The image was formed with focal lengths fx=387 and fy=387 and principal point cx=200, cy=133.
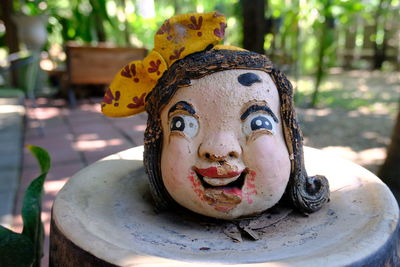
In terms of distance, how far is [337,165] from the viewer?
1.52 meters

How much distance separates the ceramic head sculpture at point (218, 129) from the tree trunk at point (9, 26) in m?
5.43

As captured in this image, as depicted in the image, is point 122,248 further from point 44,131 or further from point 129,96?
point 44,131

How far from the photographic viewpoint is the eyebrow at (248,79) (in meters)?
1.13

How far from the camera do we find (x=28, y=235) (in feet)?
4.20

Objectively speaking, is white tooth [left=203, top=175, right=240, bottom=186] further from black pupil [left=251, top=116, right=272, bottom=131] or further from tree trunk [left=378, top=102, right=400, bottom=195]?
tree trunk [left=378, top=102, right=400, bottom=195]

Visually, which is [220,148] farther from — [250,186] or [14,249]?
[14,249]

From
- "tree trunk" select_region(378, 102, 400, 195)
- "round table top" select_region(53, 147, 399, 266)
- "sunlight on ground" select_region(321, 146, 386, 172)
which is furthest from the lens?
"sunlight on ground" select_region(321, 146, 386, 172)

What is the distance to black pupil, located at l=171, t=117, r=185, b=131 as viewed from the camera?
3.70 feet

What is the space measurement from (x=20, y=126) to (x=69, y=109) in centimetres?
129

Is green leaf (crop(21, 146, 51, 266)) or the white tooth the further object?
green leaf (crop(21, 146, 51, 266))

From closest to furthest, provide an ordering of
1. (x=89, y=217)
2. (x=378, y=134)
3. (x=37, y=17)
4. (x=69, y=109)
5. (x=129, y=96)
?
(x=89, y=217) → (x=129, y=96) → (x=378, y=134) → (x=69, y=109) → (x=37, y=17)

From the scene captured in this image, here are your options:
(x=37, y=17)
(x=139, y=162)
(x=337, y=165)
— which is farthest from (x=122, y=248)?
(x=37, y=17)

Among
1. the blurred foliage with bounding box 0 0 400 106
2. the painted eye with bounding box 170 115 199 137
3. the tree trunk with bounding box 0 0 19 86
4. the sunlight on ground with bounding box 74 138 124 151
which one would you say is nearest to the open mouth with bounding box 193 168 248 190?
the painted eye with bounding box 170 115 199 137

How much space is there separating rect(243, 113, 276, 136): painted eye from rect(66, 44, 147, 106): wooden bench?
432 centimetres
